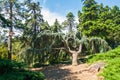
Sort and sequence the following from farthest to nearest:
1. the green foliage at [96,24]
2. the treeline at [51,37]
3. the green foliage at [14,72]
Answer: the green foliage at [96,24] → the treeline at [51,37] → the green foliage at [14,72]

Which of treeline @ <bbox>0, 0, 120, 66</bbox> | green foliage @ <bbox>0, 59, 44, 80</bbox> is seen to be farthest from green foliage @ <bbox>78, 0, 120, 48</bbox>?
green foliage @ <bbox>0, 59, 44, 80</bbox>

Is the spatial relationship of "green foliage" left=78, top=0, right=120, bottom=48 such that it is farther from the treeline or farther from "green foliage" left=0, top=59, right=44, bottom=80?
"green foliage" left=0, top=59, right=44, bottom=80

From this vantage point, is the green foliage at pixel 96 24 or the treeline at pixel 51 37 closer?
the treeline at pixel 51 37

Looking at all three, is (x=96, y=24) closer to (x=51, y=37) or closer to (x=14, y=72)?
(x=51, y=37)

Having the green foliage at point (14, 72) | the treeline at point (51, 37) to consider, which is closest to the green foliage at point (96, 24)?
the treeline at point (51, 37)

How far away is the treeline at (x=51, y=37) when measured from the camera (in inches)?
781

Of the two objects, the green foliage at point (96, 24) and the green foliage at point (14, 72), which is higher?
the green foliage at point (96, 24)

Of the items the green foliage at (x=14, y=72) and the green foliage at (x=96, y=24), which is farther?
the green foliage at (x=96, y=24)

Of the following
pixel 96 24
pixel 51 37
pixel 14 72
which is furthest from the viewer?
pixel 96 24

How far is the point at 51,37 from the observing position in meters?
19.8

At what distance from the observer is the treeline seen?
781 inches

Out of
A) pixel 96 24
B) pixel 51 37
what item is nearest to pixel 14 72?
pixel 51 37

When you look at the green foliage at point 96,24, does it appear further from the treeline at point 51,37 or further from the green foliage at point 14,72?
the green foliage at point 14,72

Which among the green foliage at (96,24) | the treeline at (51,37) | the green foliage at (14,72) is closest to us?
the green foliage at (14,72)
